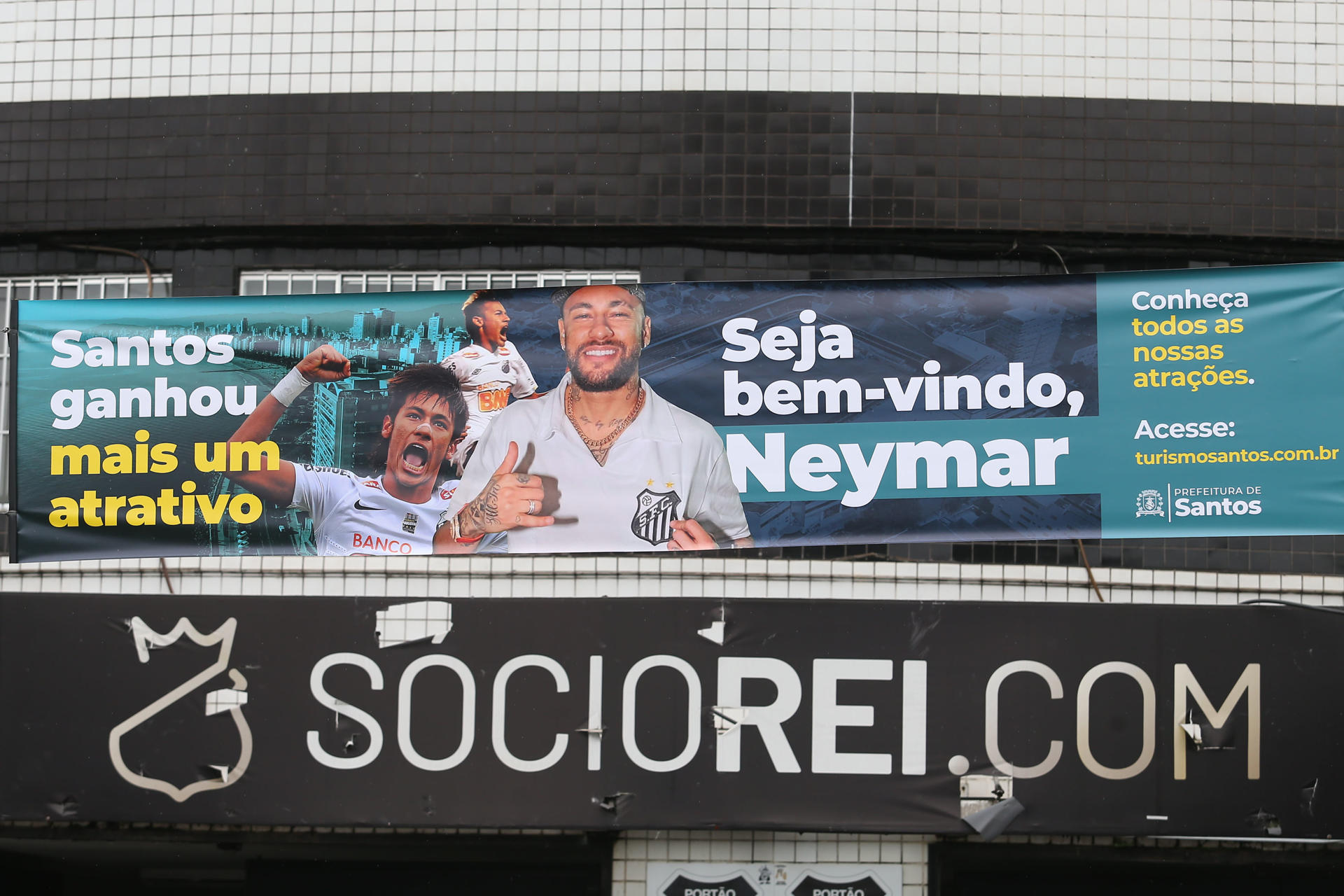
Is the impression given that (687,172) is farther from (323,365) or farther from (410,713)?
(410,713)

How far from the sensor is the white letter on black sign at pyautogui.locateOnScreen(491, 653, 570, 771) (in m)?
6.47

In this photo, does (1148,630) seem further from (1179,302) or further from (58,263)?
(58,263)

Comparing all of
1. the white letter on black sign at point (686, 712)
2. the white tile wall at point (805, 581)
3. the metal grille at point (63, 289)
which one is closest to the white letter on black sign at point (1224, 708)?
the white tile wall at point (805, 581)

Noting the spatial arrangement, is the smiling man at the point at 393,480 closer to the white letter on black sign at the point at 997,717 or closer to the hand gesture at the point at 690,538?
the hand gesture at the point at 690,538

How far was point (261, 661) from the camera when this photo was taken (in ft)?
21.6

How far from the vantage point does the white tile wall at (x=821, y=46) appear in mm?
6988

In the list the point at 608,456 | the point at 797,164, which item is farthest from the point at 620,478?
the point at 797,164

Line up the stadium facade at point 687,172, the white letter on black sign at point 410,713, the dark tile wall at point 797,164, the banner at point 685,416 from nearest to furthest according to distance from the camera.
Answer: the banner at point 685,416
the white letter on black sign at point 410,713
the stadium facade at point 687,172
the dark tile wall at point 797,164

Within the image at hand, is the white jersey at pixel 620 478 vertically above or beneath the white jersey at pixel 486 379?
beneath

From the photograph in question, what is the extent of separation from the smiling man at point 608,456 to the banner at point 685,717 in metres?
0.40

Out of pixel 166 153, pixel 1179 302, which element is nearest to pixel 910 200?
pixel 1179 302

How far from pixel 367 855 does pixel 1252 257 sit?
246 inches

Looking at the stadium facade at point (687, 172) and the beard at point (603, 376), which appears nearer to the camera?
the beard at point (603, 376)

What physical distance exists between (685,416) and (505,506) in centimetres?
111
